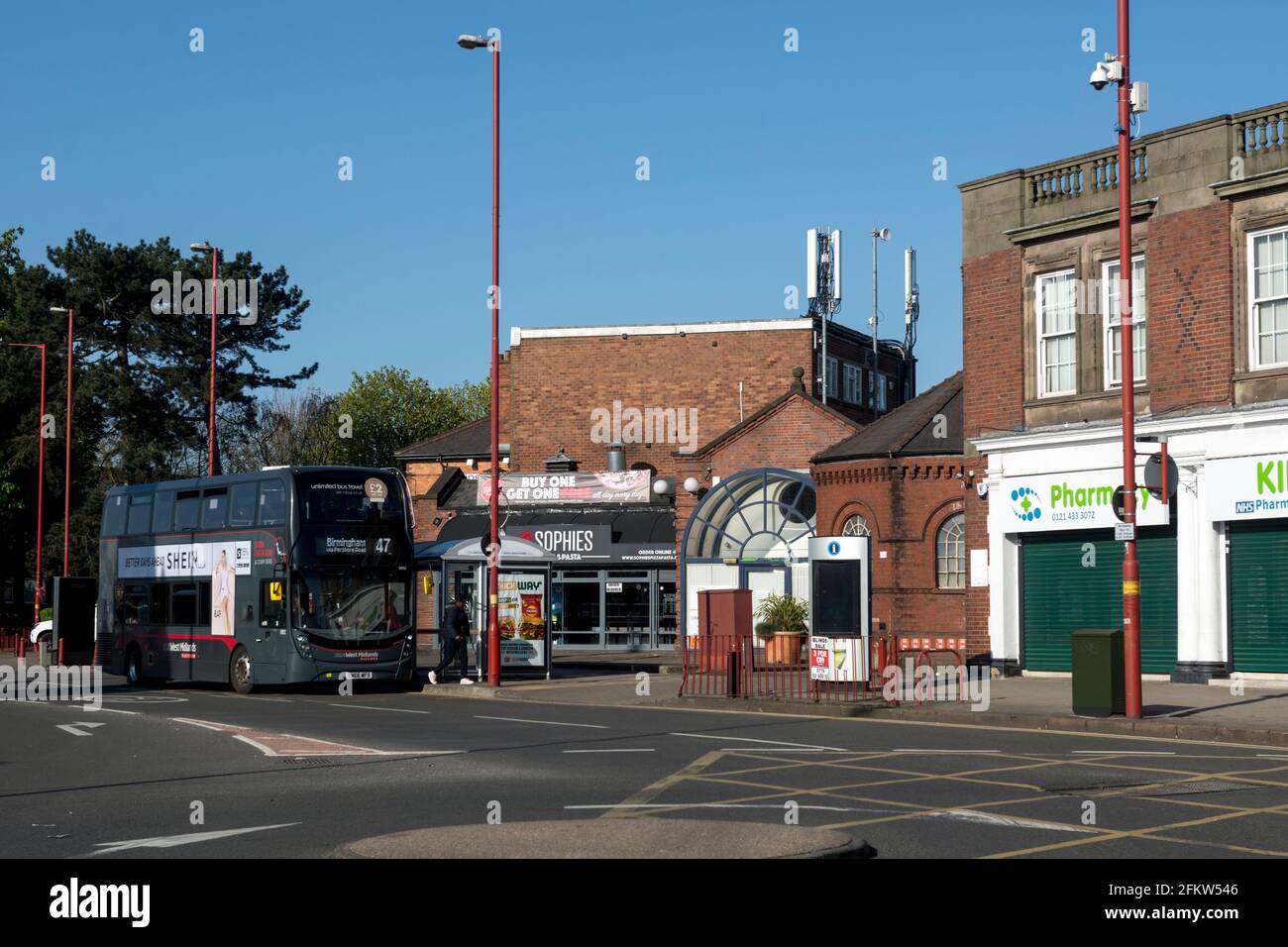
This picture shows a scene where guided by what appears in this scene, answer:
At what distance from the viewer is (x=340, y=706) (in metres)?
25.4

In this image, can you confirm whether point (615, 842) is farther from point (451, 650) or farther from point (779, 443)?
point (779, 443)

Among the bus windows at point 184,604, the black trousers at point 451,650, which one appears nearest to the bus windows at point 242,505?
the bus windows at point 184,604

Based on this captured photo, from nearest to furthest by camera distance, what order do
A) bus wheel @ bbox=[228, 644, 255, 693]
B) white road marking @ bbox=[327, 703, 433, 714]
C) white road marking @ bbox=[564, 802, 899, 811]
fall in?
white road marking @ bbox=[564, 802, 899, 811] < white road marking @ bbox=[327, 703, 433, 714] < bus wheel @ bbox=[228, 644, 255, 693]

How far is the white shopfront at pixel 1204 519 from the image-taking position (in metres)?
25.2

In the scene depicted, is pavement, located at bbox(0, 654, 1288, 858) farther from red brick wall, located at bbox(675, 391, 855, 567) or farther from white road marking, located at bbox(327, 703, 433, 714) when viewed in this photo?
red brick wall, located at bbox(675, 391, 855, 567)

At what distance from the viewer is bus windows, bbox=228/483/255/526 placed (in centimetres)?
2967

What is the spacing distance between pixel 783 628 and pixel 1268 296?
45.3ft

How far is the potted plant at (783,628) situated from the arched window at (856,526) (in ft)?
10.4

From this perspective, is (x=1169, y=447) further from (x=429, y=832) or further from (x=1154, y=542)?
(x=429, y=832)

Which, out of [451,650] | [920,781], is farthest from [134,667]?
[920,781]

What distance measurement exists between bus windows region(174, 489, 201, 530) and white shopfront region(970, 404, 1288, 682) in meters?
16.0

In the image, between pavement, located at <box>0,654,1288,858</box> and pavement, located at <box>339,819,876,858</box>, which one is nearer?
pavement, located at <box>339,819,876,858</box>

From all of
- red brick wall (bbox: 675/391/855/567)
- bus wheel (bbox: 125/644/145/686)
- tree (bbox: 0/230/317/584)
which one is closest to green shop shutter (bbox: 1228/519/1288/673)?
red brick wall (bbox: 675/391/855/567)
